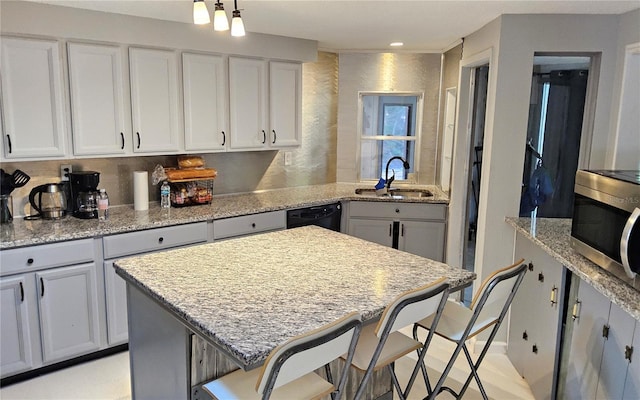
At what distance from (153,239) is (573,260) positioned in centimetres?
248

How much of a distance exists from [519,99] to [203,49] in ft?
7.36

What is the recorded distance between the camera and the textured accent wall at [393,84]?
464cm

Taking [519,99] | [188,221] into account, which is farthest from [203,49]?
[519,99]

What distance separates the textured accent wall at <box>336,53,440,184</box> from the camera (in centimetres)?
464

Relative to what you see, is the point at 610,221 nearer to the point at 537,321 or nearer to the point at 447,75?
the point at 537,321

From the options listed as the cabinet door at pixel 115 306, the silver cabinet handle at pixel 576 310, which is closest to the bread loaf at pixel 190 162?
the cabinet door at pixel 115 306

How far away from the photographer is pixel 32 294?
2.73 meters

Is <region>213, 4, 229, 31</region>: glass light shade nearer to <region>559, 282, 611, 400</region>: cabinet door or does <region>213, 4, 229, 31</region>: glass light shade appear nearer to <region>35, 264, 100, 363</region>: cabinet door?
<region>35, 264, 100, 363</region>: cabinet door

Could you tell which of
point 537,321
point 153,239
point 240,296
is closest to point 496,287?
point 537,321

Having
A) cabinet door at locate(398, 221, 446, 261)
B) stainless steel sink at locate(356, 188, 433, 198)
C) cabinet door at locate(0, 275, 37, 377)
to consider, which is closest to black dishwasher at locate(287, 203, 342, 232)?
stainless steel sink at locate(356, 188, 433, 198)

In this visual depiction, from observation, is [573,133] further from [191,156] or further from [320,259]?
[191,156]

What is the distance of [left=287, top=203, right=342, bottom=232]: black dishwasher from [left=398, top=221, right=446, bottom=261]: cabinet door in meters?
0.60

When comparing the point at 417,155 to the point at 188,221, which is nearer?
the point at 188,221

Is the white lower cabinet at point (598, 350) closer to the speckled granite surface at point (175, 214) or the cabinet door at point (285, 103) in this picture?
the speckled granite surface at point (175, 214)
